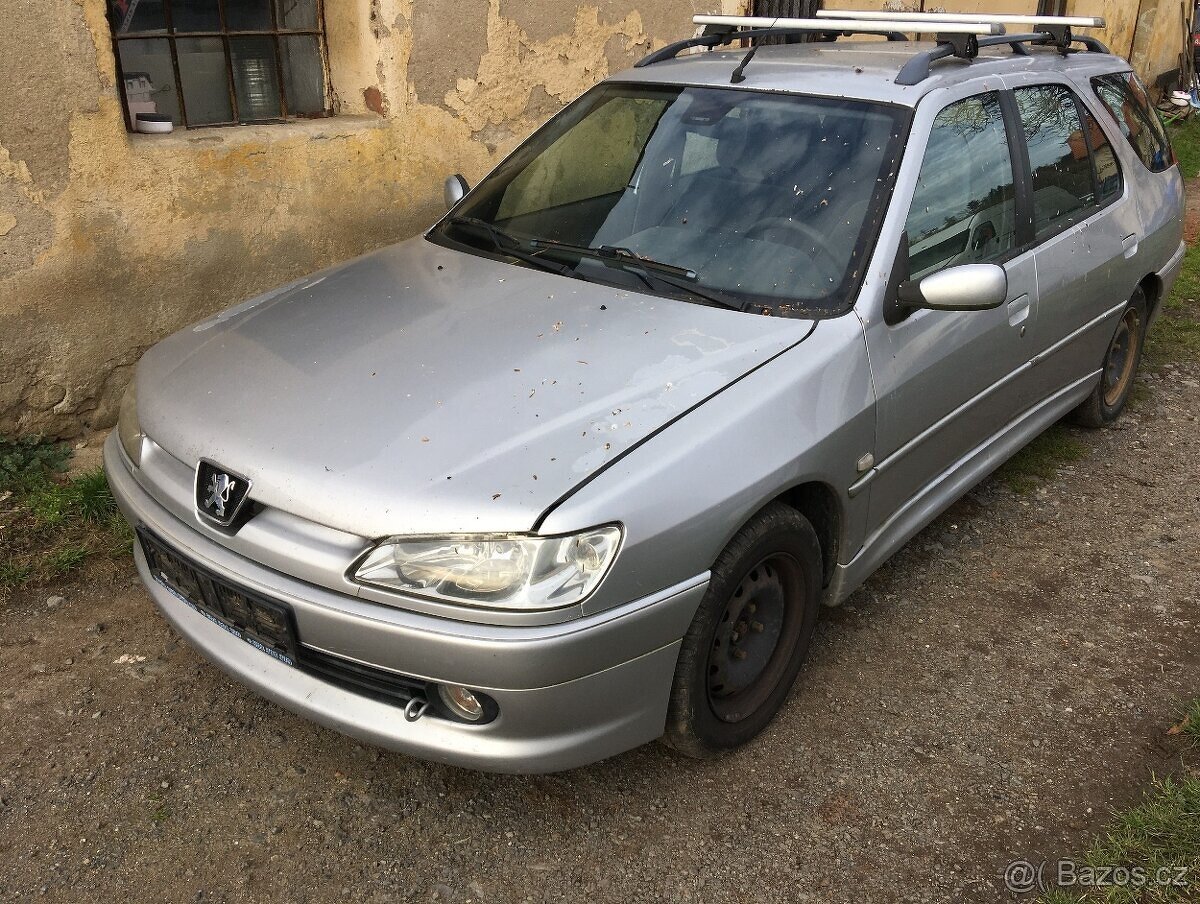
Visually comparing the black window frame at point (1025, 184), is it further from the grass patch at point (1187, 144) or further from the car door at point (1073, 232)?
the grass patch at point (1187, 144)

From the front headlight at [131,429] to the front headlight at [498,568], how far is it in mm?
948

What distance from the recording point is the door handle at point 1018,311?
3.40 metres

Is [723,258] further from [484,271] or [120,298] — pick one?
[120,298]

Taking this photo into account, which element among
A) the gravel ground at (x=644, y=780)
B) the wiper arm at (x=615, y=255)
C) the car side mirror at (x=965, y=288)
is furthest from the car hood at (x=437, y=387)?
the gravel ground at (x=644, y=780)

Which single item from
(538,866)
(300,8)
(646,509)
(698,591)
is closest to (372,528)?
(646,509)

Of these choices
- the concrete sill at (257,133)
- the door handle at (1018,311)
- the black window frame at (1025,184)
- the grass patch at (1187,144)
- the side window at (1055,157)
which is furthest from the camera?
the grass patch at (1187,144)

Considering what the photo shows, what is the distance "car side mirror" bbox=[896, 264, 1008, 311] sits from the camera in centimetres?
276

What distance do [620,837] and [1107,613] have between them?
6.29ft

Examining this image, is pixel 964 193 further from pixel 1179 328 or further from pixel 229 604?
pixel 1179 328

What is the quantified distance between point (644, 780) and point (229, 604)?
1132mm

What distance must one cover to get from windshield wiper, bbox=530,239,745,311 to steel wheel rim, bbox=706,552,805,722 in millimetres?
A: 724

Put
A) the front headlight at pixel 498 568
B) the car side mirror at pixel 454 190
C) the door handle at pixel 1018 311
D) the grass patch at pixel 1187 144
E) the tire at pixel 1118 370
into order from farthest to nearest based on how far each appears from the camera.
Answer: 1. the grass patch at pixel 1187 144
2. the tire at pixel 1118 370
3. the car side mirror at pixel 454 190
4. the door handle at pixel 1018 311
5. the front headlight at pixel 498 568

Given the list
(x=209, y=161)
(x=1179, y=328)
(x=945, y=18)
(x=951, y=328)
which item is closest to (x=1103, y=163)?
(x=945, y=18)

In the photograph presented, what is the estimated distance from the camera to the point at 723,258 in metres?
3.00
